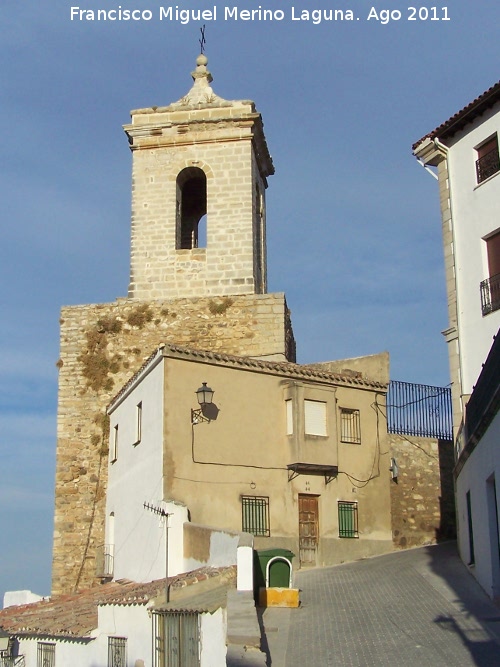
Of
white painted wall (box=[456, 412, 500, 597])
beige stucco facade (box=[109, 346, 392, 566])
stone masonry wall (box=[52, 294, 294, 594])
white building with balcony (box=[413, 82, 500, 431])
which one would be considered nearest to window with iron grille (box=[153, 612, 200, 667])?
white painted wall (box=[456, 412, 500, 597])

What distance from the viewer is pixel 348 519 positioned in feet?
71.8

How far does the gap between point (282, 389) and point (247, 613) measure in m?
9.16

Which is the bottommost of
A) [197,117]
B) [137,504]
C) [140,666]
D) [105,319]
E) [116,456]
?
[140,666]

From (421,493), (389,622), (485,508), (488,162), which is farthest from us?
(421,493)

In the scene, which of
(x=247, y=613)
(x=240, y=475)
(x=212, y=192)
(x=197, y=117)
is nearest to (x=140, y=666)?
(x=247, y=613)

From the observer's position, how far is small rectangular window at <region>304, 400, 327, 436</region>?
70.5 feet

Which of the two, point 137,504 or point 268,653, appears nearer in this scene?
point 268,653

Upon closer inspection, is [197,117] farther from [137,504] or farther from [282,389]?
[137,504]

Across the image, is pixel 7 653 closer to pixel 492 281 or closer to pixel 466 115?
pixel 492 281

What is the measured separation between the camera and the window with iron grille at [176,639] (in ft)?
41.8

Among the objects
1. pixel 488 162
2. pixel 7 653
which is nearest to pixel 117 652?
pixel 7 653

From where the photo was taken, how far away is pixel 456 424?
2069 cm

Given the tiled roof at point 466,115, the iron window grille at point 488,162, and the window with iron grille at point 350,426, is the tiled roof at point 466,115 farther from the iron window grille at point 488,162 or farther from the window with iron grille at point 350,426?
the window with iron grille at point 350,426

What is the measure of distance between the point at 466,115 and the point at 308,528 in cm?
963
